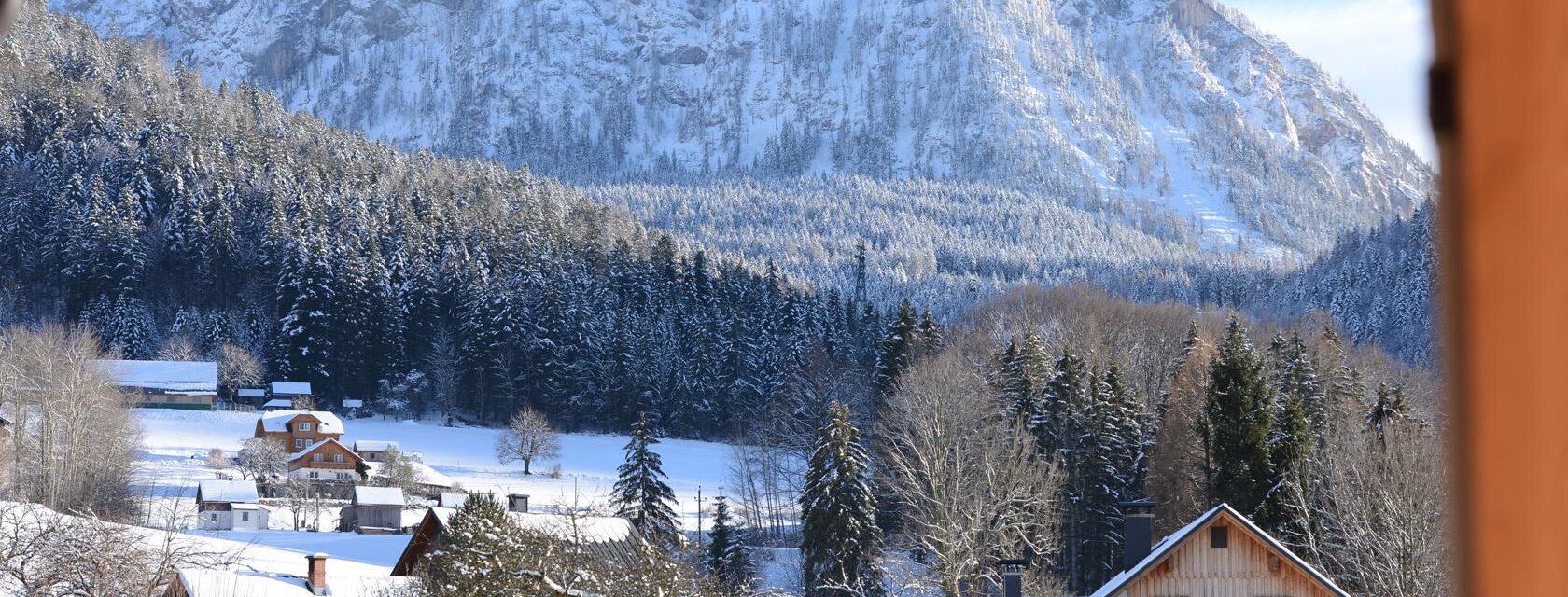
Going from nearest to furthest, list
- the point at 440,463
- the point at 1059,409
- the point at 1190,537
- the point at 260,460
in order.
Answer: the point at 1190,537
the point at 1059,409
the point at 260,460
the point at 440,463

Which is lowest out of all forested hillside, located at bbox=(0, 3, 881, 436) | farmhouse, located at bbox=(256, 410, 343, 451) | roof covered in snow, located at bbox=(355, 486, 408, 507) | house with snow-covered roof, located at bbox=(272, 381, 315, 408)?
roof covered in snow, located at bbox=(355, 486, 408, 507)

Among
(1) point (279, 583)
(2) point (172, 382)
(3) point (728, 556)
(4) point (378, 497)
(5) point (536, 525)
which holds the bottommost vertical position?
(3) point (728, 556)

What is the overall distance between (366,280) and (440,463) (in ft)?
86.8

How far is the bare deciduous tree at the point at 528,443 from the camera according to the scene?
273ft

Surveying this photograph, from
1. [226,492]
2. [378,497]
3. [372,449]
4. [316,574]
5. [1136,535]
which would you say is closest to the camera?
[1136,535]

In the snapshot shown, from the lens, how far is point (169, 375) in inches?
3701

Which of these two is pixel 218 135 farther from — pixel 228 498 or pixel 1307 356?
pixel 1307 356

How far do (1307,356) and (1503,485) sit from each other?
59479 mm

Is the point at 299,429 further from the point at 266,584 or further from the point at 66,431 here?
the point at 266,584

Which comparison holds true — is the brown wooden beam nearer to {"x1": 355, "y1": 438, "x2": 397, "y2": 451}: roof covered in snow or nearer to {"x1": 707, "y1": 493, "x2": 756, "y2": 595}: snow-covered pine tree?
{"x1": 707, "y1": 493, "x2": 756, "y2": 595}: snow-covered pine tree

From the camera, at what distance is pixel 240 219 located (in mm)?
118312

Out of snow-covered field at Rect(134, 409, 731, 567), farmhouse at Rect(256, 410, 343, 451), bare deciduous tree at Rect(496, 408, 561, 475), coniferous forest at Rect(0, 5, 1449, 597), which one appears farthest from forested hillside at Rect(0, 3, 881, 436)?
farmhouse at Rect(256, 410, 343, 451)

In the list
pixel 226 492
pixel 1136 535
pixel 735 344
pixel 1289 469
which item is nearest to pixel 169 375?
pixel 226 492

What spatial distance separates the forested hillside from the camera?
101250mm
